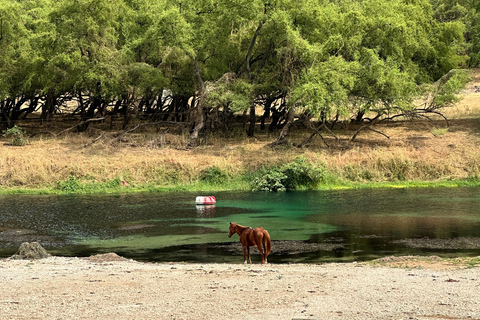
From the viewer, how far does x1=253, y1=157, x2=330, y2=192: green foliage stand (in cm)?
3616

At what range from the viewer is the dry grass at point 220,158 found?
37406 mm

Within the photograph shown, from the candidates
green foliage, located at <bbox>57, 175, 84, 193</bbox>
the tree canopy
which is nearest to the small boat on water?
green foliage, located at <bbox>57, 175, 84, 193</bbox>

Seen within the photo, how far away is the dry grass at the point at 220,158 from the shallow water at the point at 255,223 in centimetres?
306

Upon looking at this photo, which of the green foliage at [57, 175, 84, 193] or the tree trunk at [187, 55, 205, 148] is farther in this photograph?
the tree trunk at [187, 55, 205, 148]

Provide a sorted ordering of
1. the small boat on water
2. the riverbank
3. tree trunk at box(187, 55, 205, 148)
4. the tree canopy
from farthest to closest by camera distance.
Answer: tree trunk at box(187, 55, 205, 148) < the tree canopy < the small boat on water < the riverbank

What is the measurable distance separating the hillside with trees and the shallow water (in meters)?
8.72

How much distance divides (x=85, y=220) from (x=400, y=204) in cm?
1330

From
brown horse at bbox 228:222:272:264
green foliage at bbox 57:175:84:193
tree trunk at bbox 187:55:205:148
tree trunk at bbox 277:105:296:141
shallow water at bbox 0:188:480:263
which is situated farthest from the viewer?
tree trunk at bbox 187:55:205:148

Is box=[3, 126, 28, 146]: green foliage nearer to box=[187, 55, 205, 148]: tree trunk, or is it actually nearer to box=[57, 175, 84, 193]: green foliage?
box=[57, 175, 84, 193]: green foliage

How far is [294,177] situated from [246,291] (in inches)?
971

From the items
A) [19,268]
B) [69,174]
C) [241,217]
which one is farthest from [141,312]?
[69,174]

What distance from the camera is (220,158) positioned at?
3922 centimetres

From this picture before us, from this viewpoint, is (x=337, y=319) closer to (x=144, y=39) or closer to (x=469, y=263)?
(x=469, y=263)

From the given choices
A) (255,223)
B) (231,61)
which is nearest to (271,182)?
(255,223)
